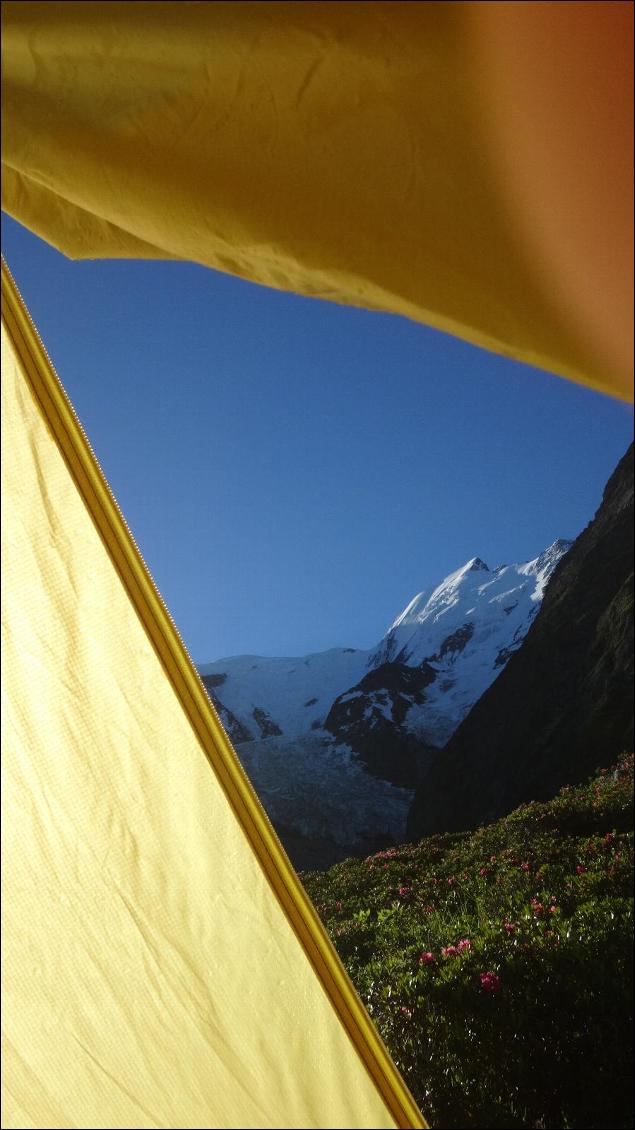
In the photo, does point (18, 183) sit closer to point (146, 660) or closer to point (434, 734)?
point (146, 660)

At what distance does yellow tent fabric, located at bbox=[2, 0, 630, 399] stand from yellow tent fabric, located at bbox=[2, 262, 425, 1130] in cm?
27

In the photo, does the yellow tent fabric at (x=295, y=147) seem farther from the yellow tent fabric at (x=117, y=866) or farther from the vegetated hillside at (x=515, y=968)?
the vegetated hillside at (x=515, y=968)

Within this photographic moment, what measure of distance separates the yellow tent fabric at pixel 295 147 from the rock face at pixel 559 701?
15.2 feet

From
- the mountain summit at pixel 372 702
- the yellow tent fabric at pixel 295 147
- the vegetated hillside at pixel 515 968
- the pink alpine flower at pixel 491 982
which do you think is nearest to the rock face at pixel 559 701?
the mountain summit at pixel 372 702

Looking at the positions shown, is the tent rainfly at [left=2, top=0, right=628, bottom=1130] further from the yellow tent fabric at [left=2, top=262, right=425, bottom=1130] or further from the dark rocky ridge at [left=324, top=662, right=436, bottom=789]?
the dark rocky ridge at [left=324, top=662, right=436, bottom=789]

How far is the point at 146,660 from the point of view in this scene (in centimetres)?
98

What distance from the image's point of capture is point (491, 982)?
354cm

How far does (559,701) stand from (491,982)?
6.88 feet

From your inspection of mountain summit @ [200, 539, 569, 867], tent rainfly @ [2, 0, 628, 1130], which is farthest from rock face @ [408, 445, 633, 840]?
tent rainfly @ [2, 0, 628, 1130]

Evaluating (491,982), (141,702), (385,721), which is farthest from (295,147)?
(385,721)

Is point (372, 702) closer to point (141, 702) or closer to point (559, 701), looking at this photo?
point (559, 701)

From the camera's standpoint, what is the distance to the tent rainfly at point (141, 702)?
2.31 feet

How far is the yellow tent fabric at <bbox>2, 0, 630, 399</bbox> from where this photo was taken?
0.66 metres

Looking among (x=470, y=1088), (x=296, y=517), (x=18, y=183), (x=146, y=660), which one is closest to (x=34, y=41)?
(x=18, y=183)
